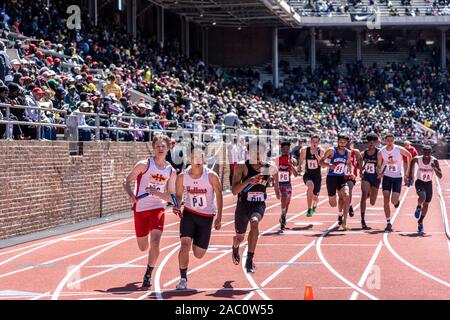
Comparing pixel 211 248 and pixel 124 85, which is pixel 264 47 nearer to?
pixel 124 85

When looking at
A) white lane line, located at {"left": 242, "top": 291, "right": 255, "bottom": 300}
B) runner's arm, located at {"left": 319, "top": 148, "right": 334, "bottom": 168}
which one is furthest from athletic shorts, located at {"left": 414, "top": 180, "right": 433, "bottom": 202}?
white lane line, located at {"left": 242, "top": 291, "right": 255, "bottom": 300}

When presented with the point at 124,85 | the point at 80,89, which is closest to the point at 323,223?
the point at 80,89

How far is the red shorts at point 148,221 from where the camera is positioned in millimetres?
12867

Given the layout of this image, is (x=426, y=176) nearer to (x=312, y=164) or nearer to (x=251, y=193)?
(x=312, y=164)

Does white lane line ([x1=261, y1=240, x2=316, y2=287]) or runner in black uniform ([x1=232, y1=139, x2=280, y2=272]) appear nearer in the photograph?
white lane line ([x1=261, y1=240, x2=316, y2=287])

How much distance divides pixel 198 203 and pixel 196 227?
1.09ft

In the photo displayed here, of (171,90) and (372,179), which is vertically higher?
(171,90)

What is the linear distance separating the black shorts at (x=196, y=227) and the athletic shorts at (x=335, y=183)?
842 centimetres

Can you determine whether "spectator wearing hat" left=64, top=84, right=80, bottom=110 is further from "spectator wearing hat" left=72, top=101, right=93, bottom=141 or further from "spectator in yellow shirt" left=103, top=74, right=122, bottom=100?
"spectator in yellow shirt" left=103, top=74, right=122, bottom=100

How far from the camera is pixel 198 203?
494 inches

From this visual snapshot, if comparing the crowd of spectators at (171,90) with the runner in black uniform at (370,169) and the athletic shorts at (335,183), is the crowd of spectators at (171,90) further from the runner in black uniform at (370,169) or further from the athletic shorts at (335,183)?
the runner in black uniform at (370,169)

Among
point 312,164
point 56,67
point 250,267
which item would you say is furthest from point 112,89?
point 250,267

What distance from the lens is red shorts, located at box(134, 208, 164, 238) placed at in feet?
42.2

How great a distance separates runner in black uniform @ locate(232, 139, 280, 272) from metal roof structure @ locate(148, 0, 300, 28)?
39.7 metres
